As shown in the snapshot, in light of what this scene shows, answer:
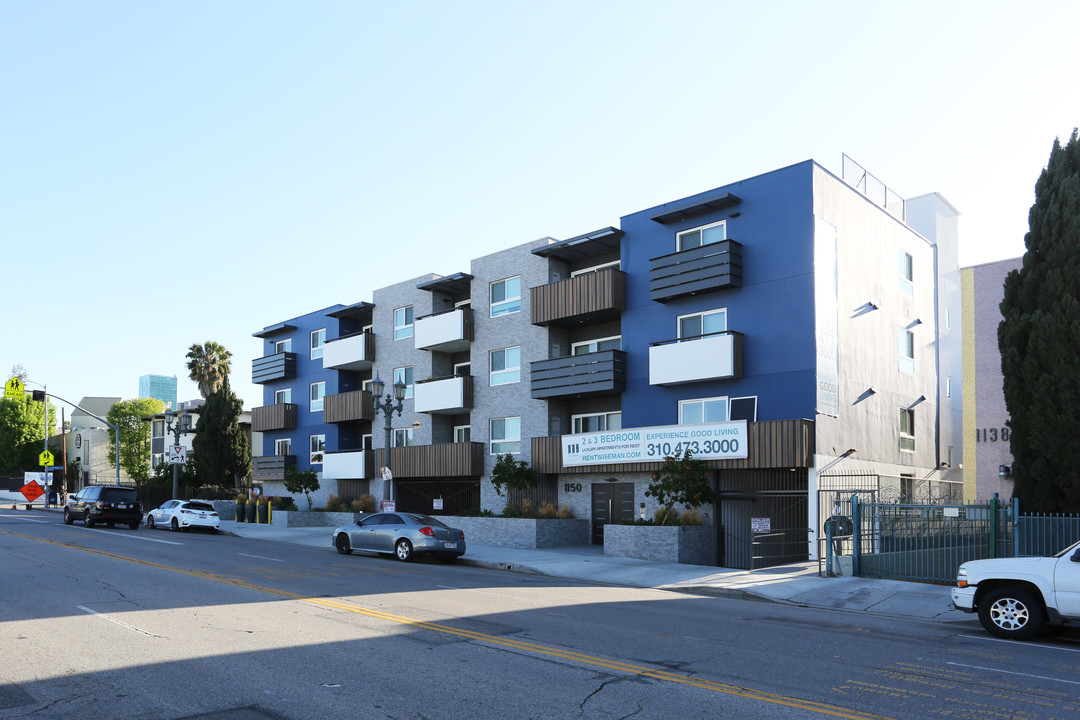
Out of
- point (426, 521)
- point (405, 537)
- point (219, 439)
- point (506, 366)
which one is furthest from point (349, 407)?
point (405, 537)

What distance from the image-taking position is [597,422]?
31.8 m

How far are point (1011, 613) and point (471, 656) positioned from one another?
26.6 ft

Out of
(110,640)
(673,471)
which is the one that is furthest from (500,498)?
(110,640)

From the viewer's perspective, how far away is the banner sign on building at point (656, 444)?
2547cm

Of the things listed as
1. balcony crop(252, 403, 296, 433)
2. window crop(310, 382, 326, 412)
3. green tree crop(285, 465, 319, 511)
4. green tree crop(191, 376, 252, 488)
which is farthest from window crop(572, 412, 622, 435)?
green tree crop(191, 376, 252, 488)

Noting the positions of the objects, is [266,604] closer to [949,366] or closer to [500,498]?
[500,498]

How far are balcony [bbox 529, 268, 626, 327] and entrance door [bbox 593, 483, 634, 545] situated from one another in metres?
5.86

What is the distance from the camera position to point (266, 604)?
548 inches

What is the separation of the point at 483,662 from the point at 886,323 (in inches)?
929

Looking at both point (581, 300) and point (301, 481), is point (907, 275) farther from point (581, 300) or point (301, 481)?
point (301, 481)

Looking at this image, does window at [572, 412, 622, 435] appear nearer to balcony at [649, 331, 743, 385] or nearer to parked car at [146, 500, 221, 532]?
balcony at [649, 331, 743, 385]

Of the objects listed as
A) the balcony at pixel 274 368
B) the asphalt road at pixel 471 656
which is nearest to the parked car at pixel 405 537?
the asphalt road at pixel 471 656

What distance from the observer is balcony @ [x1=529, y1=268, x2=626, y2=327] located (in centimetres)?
2961

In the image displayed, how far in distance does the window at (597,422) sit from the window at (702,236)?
6320mm
